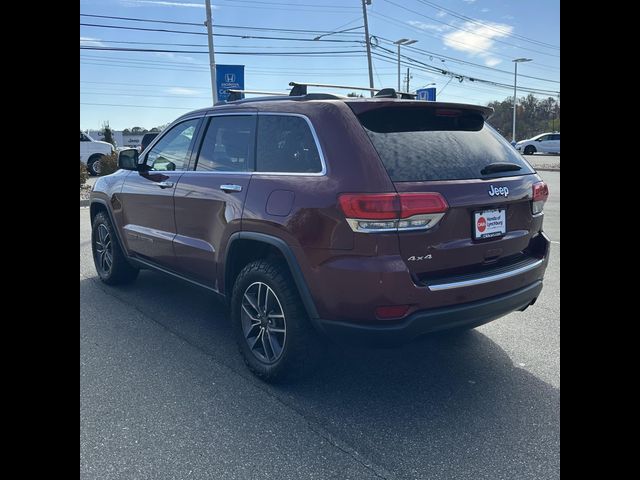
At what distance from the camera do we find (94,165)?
20.8m

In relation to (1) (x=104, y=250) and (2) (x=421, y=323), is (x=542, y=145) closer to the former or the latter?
(1) (x=104, y=250)

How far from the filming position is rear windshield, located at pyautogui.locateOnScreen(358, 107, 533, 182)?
3072 millimetres

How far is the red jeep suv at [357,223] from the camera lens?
9.52 feet

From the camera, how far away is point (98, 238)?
5973 mm

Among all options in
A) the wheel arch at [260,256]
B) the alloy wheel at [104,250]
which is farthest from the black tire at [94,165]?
the wheel arch at [260,256]

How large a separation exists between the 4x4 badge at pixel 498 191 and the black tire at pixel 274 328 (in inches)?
51.2

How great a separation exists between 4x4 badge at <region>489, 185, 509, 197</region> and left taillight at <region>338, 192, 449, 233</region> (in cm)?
44

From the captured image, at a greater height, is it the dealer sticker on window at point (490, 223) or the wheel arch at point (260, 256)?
the dealer sticker on window at point (490, 223)

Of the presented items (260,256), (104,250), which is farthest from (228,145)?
(104,250)

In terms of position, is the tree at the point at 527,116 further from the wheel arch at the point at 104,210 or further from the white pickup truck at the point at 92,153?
the wheel arch at the point at 104,210

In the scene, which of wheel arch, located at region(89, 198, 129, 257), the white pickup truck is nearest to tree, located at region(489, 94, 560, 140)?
the white pickup truck
